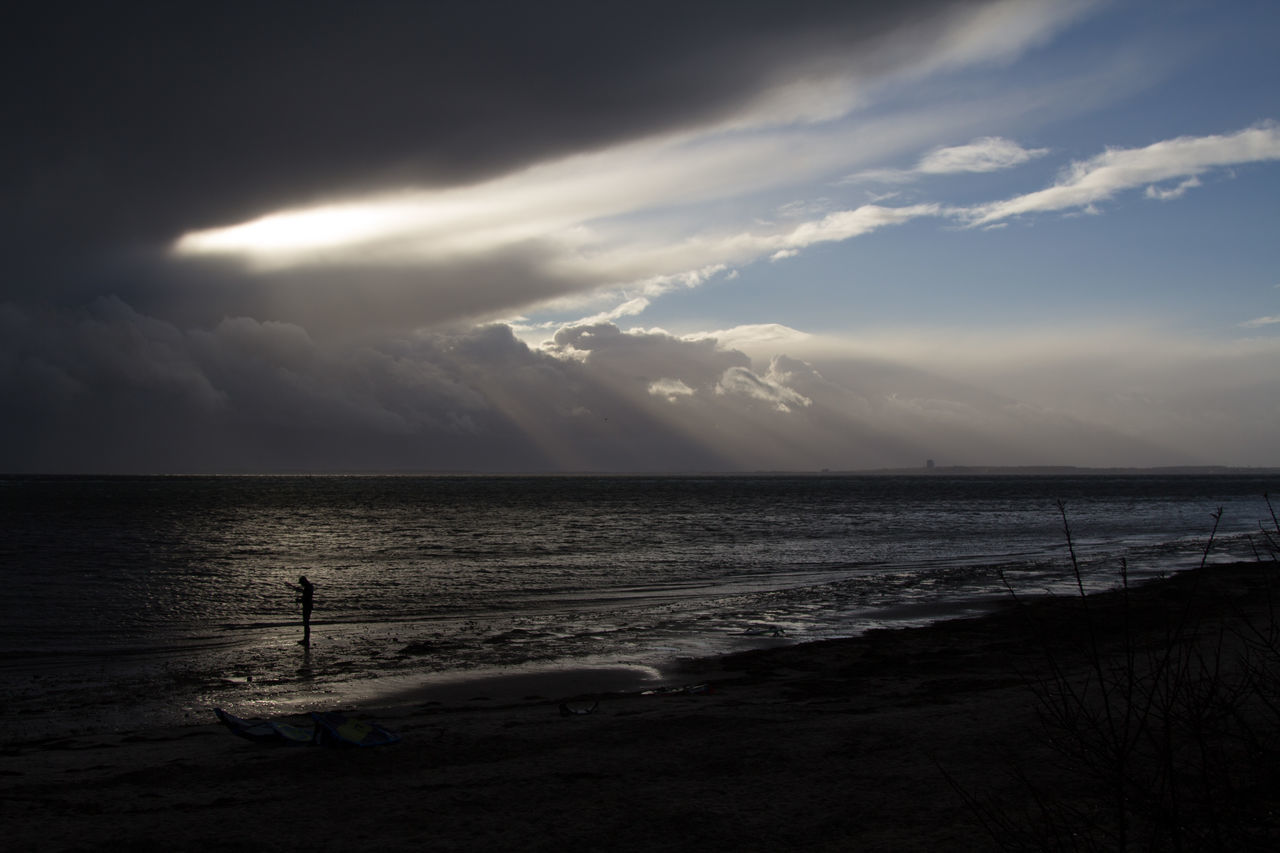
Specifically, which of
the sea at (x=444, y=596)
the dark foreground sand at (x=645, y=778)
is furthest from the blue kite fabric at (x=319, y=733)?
the sea at (x=444, y=596)

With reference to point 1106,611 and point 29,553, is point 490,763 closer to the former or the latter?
point 1106,611

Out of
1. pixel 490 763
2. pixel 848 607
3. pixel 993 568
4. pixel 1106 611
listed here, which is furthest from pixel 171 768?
pixel 993 568

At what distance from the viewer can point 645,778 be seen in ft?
36.6

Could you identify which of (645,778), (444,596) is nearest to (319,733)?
(645,778)

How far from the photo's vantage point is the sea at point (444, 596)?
715 inches

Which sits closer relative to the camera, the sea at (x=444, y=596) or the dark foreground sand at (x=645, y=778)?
the dark foreground sand at (x=645, y=778)

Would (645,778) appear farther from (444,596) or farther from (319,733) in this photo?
(444,596)

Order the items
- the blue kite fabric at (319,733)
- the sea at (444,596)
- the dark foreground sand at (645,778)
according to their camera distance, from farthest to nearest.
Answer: the sea at (444,596) < the blue kite fabric at (319,733) < the dark foreground sand at (645,778)

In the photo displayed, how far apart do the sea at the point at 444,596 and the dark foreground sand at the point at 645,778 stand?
2439mm

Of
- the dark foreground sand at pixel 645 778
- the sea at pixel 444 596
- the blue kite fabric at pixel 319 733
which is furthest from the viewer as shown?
the sea at pixel 444 596

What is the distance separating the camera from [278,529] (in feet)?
223

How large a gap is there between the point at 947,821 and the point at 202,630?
22.6 m

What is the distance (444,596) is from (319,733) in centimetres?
1846

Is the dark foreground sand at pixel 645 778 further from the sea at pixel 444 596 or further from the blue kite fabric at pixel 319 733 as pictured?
the sea at pixel 444 596
